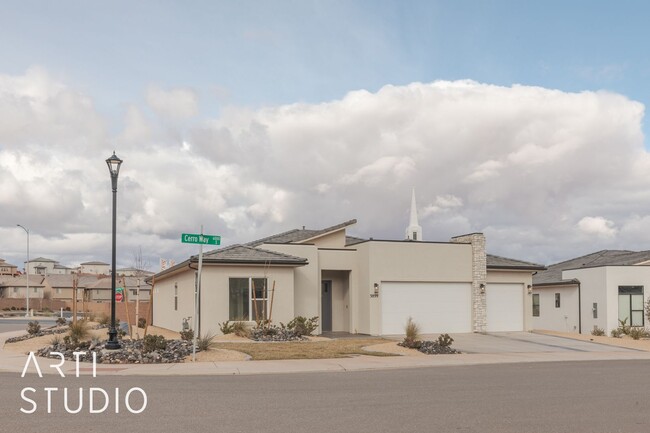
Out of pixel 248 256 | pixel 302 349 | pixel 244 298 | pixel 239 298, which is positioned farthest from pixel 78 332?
pixel 302 349

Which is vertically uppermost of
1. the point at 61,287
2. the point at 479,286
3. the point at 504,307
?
the point at 479,286

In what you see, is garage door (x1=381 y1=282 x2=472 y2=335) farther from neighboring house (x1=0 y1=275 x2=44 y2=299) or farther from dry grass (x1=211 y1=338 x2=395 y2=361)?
neighboring house (x1=0 y1=275 x2=44 y2=299)

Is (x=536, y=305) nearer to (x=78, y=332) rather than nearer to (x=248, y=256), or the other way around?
(x=248, y=256)

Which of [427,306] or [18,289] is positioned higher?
[427,306]

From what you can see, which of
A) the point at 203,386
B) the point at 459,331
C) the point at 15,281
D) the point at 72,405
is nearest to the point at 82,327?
the point at 203,386

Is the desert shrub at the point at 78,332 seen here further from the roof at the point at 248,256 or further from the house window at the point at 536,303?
the house window at the point at 536,303

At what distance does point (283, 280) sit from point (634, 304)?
66.0 feet

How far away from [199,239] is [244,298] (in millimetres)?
11218

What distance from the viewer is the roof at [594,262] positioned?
38.4 metres

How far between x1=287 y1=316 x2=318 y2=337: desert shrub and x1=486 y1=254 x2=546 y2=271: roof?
9.37 metres

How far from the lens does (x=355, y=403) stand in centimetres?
1181

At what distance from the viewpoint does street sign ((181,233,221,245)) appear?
1753 cm

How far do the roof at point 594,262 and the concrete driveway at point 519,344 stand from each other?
387 inches

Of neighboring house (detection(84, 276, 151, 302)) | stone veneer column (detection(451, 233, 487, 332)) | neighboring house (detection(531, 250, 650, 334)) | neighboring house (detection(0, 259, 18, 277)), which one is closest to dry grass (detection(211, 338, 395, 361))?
stone veneer column (detection(451, 233, 487, 332))
